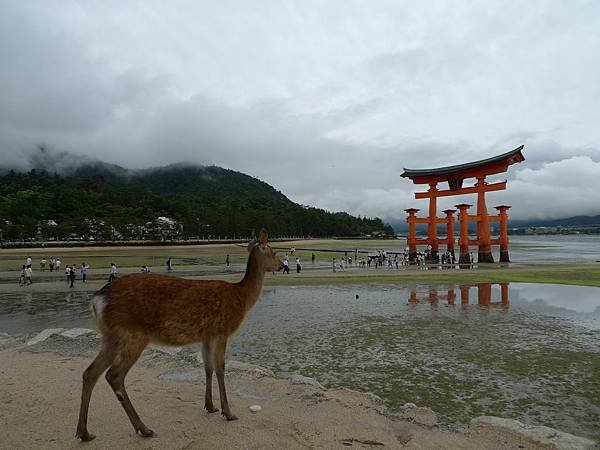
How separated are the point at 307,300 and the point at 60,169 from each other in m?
212

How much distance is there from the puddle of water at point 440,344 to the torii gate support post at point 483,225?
63.1 feet

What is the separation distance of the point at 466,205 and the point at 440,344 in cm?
3209

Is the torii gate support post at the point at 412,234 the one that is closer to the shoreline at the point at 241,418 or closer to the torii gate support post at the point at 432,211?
the torii gate support post at the point at 432,211

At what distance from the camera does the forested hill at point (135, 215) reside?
7181 cm

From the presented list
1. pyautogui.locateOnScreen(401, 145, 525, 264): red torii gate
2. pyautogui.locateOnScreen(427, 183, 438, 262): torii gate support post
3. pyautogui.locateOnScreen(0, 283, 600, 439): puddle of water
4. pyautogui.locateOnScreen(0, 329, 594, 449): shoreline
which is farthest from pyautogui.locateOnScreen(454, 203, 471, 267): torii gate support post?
pyautogui.locateOnScreen(0, 329, 594, 449): shoreline

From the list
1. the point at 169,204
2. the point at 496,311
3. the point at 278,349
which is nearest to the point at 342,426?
the point at 278,349

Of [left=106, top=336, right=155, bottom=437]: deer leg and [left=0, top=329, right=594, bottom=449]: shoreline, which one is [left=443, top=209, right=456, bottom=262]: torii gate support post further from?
[left=106, top=336, right=155, bottom=437]: deer leg

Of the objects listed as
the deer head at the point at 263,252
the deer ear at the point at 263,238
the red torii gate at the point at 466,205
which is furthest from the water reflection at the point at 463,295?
the red torii gate at the point at 466,205

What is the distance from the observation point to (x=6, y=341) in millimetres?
9633

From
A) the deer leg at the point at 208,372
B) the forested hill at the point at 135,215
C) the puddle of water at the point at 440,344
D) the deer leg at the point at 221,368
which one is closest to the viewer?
the deer leg at the point at 221,368

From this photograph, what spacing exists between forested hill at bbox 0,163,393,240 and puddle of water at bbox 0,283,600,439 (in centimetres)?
5843

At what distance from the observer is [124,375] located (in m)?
4.41

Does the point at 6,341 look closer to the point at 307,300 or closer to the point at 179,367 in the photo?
the point at 179,367

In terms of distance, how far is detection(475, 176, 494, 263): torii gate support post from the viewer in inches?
1462
